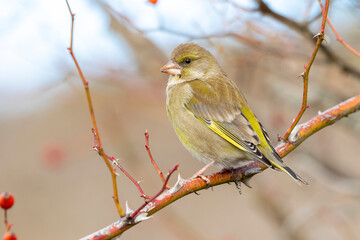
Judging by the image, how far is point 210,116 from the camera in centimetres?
437

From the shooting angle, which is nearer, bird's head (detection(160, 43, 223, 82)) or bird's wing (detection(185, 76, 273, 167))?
bird's wing (detection(185, 76, 273, 167))

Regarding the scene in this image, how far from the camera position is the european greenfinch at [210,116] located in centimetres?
405

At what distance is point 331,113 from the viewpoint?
3.65 meters

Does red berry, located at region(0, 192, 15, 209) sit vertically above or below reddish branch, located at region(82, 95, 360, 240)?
above

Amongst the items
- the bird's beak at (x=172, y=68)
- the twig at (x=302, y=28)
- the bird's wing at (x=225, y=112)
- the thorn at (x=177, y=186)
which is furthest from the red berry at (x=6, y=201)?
the bird's beak at (x=172, y=68)

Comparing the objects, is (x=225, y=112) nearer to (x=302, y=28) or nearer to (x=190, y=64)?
(x=190, y=64)

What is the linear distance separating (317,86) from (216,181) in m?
2.25

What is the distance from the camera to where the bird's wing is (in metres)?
4.15

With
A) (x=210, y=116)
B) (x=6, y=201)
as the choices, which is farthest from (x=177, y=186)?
(x=210, y=116)

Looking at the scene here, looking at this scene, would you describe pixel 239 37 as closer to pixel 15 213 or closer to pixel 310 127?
pixel 310 127

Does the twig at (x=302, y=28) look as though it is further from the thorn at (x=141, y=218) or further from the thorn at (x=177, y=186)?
the thorn at (x=141, y=218)

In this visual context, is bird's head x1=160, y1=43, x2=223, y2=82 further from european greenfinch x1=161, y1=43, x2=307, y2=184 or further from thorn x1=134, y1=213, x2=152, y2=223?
thorn x1=134, y1=213, x2=152, y2=223

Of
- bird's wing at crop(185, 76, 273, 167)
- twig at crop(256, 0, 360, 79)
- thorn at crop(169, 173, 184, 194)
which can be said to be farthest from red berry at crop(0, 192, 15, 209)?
twig at crop(256, 0, 360, 79)

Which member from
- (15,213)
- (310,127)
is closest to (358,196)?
(310,127)
